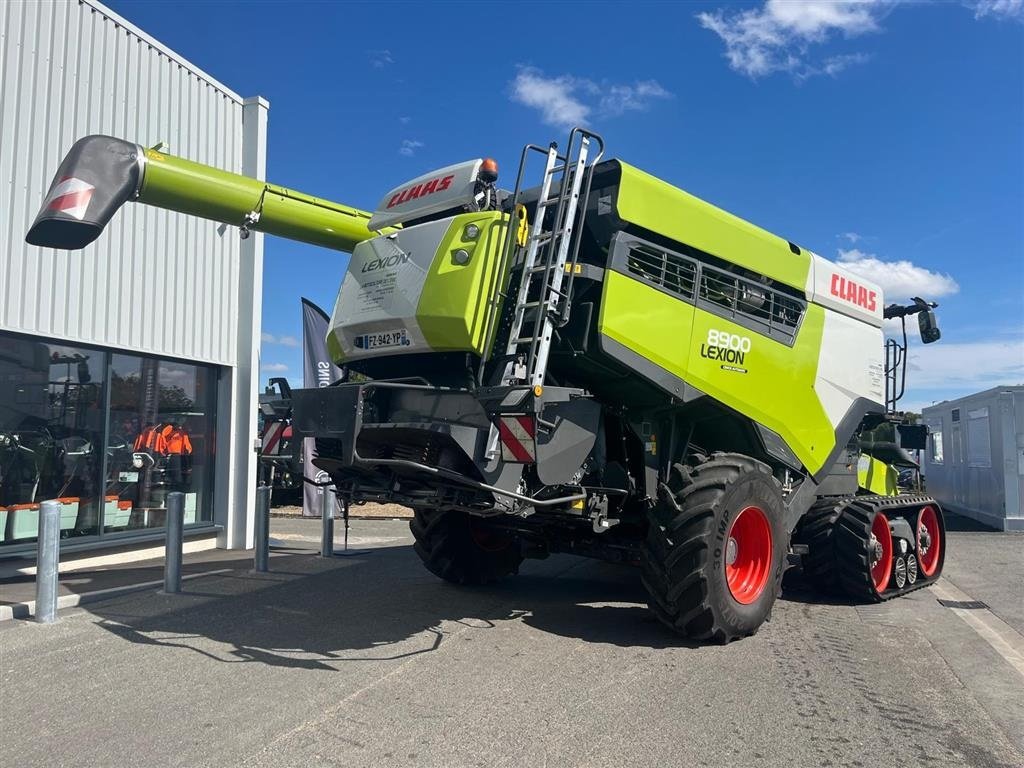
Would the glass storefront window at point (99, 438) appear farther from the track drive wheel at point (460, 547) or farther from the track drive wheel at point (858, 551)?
the track drive wheel at point (858, 551)

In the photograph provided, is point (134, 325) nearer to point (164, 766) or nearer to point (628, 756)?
point (164, 766)

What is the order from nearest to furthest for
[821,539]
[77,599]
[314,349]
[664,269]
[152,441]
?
1. [664,269]
2. [77,599]
3. [821,539]
4. [152,441]
5. [314,349]

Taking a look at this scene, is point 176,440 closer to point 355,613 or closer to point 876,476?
point 355,613

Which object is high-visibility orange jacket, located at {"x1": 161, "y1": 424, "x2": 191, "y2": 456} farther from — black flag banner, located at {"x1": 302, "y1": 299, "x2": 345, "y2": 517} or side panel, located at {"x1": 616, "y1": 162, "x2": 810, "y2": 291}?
side panel, located at {"x1": 616, "y1": 162, "x2": 810, "y2": 291}

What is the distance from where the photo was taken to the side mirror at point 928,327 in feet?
29.1

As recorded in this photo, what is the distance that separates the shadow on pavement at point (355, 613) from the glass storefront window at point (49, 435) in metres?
2.01

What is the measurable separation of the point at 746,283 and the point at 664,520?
6.99 ft

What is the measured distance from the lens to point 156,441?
33.2 ft

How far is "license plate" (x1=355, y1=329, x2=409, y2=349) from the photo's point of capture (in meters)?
5.61

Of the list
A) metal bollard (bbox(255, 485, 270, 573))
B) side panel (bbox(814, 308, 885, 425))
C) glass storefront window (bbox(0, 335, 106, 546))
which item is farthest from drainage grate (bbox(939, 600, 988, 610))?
glass storefront window (bbox(0, 335, 106, 546))

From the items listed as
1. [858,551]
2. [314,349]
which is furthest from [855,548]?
[314,349]

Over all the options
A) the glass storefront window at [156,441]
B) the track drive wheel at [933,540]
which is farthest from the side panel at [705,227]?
the glass storefront window at [156,441]

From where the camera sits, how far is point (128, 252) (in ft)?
31.6

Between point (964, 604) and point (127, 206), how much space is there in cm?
1068
